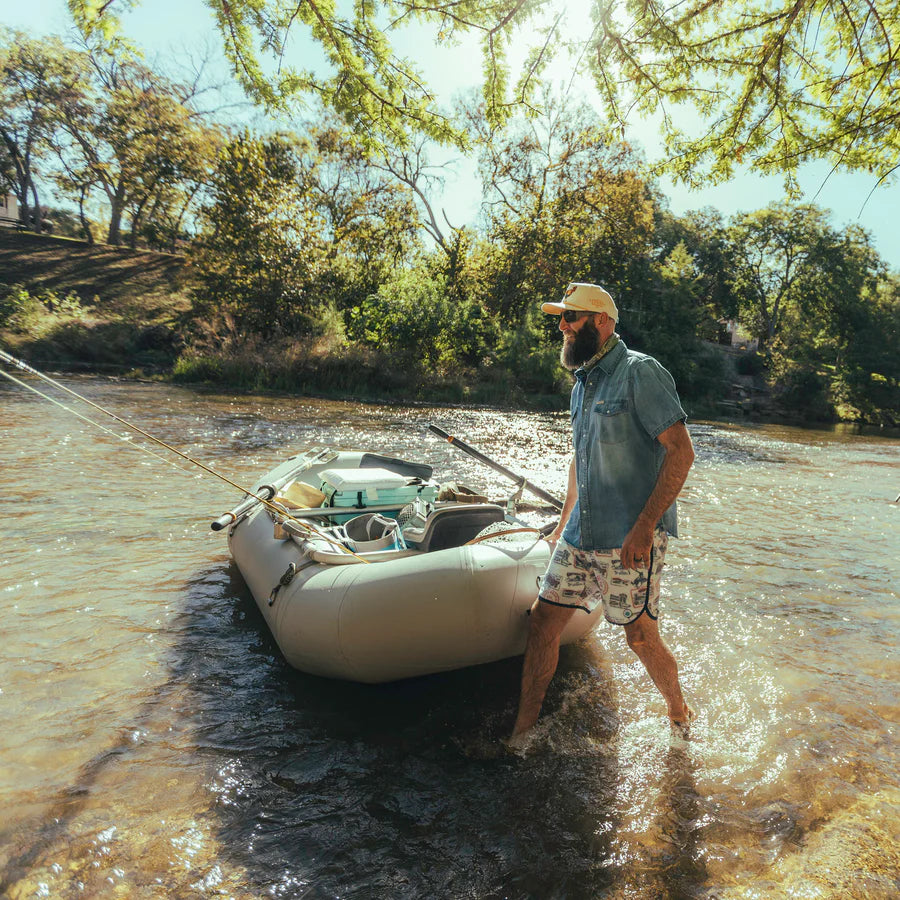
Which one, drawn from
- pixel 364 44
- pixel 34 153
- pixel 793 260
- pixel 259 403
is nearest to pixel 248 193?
pixel 259 403

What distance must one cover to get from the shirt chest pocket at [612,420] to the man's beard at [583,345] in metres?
0.23

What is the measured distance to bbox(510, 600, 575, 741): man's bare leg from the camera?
9.66 feet

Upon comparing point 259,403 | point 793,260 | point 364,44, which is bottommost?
point 259,403

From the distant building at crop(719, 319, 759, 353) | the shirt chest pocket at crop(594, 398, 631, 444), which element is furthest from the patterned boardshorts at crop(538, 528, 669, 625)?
the distant building at crop(719, 319, 759, 353)

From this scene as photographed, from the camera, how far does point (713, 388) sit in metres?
27.9

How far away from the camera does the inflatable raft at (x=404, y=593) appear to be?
3029 millimetres

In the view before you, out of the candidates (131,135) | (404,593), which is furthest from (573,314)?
(131,135)

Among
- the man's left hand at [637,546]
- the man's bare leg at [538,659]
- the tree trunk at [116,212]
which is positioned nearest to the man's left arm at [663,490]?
the man's left hand at [637,546]

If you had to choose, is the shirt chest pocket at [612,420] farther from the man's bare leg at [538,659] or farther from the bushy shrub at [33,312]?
the bushy shrub at [33,312]

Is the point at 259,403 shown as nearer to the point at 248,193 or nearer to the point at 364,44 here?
the point at 248,193

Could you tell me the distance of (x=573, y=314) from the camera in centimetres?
291

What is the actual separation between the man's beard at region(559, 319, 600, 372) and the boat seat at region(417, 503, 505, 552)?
1.31 m

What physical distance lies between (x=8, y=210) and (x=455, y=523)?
161ft

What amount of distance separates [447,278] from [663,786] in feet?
81.6
